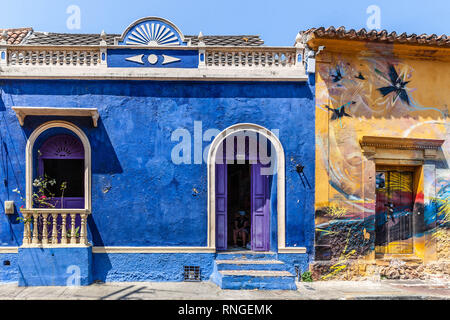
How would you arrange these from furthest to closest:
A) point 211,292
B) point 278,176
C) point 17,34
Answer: point 17,34 → point 278,176 → point 211,292

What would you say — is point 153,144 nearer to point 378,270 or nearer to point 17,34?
point 378,270

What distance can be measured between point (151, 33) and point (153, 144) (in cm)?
252

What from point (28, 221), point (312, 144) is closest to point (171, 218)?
point (28, 221)

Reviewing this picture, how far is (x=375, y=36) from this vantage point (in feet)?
29.1

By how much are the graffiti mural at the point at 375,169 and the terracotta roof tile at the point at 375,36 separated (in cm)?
45

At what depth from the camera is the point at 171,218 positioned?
879cm

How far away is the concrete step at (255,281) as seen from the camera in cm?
792

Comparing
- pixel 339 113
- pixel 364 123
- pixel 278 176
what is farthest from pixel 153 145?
pixel 364 123

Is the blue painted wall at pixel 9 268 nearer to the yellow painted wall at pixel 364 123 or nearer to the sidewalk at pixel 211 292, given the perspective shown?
the sidewalk at pixel 211 292

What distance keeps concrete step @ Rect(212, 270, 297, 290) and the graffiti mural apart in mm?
1068

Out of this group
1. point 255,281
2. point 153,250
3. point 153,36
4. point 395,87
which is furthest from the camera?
point 395,87

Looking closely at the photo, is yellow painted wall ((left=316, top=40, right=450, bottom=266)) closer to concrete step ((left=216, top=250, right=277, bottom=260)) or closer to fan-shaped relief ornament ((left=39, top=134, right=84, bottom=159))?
concrete step ((left=216, top=250, right=277, bottom=260))

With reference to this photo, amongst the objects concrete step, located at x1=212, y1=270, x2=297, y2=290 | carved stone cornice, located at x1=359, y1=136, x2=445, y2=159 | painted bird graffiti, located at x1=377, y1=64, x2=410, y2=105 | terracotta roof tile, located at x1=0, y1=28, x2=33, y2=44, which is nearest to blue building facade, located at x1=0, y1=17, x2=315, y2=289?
concrete step, located at x1=212, y1=270, x2=297, y2=290
